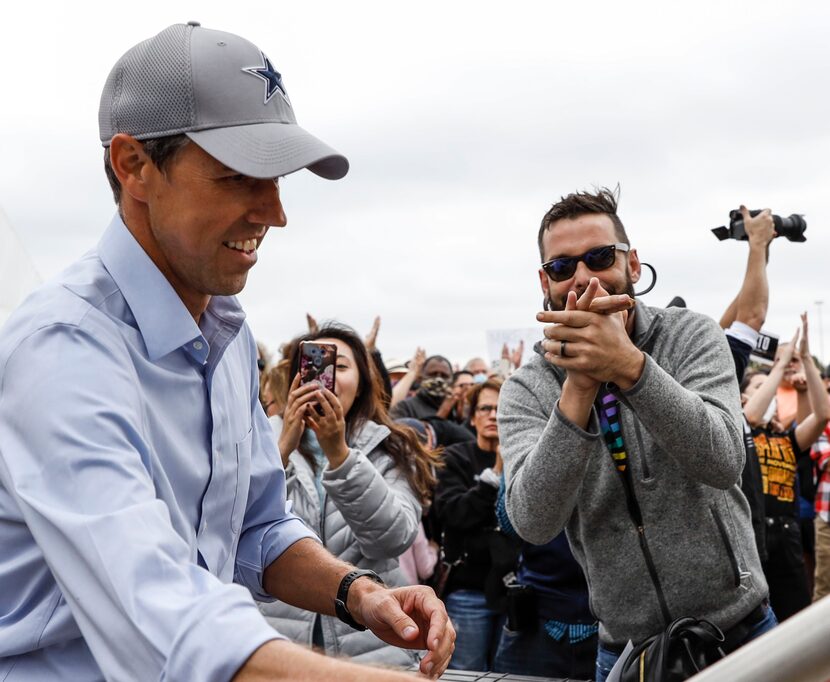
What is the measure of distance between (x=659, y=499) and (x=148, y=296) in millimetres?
1755

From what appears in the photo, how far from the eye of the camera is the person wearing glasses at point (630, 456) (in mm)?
2723

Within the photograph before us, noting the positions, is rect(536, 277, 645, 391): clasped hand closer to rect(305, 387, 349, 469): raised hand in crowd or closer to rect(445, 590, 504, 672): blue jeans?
rect(305, 387, 349, 469): raised hand in crowd

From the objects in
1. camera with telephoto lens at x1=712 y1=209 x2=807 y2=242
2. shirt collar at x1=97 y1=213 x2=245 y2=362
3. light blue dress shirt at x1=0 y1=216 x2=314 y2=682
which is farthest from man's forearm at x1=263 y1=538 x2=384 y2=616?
camera with telephoto lens at x1=712 y1=209 x2=807 y2=242

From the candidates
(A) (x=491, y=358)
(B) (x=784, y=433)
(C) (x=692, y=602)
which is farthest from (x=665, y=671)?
(A) (x=491, y=358)

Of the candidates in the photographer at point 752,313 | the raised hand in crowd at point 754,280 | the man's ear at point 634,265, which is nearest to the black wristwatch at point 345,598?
the man's ear at point 634,265

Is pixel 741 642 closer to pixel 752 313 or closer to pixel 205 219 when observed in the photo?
pixel 752 313

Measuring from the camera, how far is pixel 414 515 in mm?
4531

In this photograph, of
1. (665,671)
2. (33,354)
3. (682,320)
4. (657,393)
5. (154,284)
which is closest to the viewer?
(33,354)

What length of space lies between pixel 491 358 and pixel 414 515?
748 cm

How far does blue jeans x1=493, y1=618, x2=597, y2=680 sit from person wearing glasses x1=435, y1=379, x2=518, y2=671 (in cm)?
73

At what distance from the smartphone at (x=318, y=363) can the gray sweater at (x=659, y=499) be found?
1611 mm

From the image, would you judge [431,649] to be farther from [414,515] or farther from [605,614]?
[414,515]

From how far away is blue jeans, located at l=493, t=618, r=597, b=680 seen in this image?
435cm

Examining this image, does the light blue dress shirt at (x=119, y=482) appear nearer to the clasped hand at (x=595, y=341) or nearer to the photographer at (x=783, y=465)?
the clasped hand at (x=595, y=341)
